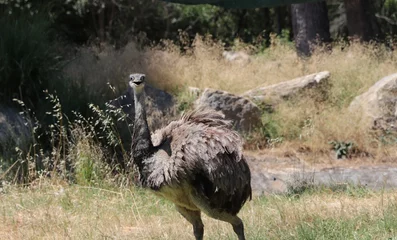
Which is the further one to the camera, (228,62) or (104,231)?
(228,62)

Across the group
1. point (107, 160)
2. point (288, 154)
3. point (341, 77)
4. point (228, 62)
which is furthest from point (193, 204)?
point (228, 62)

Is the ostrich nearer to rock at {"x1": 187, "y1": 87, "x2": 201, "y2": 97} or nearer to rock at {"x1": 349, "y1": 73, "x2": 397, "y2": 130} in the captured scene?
rock at {"x1": 349, "y1": 73, "x2": 397, "y2": 130}

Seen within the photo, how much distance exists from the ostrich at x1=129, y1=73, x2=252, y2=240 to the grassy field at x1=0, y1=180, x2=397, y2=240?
641 millimetres

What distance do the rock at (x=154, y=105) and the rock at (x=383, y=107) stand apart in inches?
129

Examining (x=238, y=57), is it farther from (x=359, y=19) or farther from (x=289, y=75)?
(x=359, y=19)

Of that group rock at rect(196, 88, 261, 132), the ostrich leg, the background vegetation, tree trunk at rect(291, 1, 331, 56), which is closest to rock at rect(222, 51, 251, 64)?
the background vegetation

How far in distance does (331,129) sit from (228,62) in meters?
3.50

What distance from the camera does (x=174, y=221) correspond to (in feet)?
26.1

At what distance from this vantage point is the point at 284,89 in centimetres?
1373

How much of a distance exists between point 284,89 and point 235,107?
4.44ft

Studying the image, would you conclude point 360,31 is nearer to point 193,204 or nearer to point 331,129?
point 331,129

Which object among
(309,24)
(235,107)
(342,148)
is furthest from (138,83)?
(309,24)

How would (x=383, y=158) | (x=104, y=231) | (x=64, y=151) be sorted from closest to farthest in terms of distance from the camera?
(x=104, y=231)
(x=64, y=151)
(x=383, y=158)

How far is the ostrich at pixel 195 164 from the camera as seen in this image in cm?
606
